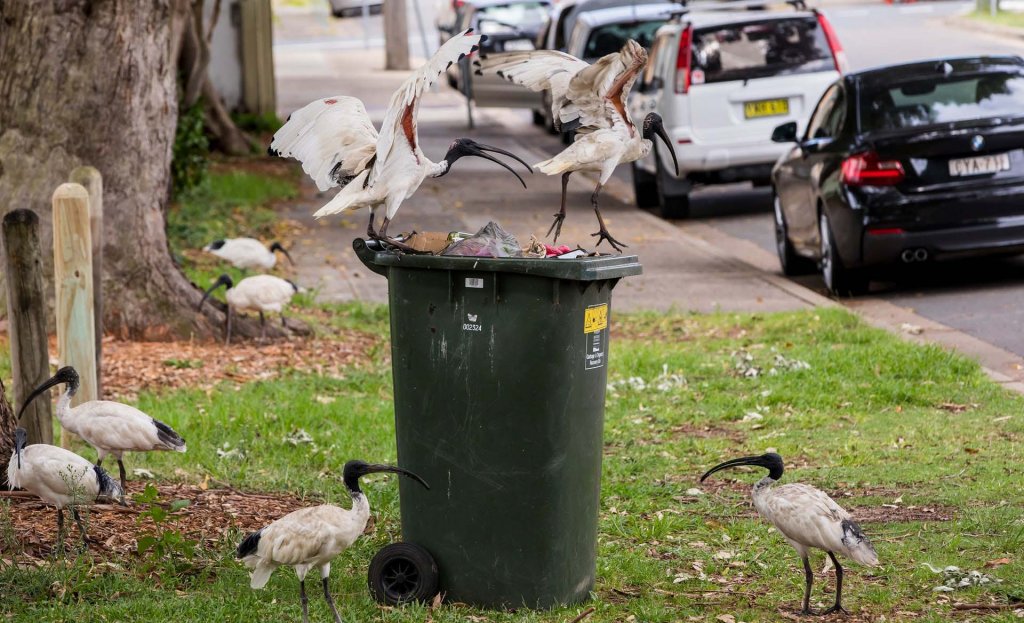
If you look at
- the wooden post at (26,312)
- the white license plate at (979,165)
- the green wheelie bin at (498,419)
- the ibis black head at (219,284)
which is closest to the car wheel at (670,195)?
the white license plate at (979,165)

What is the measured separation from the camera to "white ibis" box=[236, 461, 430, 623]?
5359 mm

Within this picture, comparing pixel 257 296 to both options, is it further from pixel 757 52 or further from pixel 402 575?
pixel 757 52

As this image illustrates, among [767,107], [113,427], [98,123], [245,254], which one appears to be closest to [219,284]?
[98,123]

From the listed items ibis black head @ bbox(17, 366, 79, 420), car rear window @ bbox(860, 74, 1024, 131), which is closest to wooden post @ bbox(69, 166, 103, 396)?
ibis black head @ bbox(17, 366, 79, 420)

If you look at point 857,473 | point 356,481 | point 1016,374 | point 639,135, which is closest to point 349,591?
point 356,481

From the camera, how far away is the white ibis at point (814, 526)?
553 centimetres

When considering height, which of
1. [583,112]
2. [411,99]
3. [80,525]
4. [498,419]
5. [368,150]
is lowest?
[80,525]

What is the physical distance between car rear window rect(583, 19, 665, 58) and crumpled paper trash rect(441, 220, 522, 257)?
16098mm

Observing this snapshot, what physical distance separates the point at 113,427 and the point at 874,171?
7251mm

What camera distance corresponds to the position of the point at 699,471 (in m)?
7.93

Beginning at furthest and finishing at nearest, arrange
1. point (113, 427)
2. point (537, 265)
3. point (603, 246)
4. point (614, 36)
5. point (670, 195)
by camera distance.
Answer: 1. point (614, 36)
2. point (670, 195)
3. point (603, 246)
4. point (113, 427)
5. point (537, 265)

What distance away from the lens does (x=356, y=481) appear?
5.65 m

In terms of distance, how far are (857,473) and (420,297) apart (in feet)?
10.4

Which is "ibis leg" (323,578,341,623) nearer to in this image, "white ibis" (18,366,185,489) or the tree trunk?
"white ibis" (18,366,185,489)
